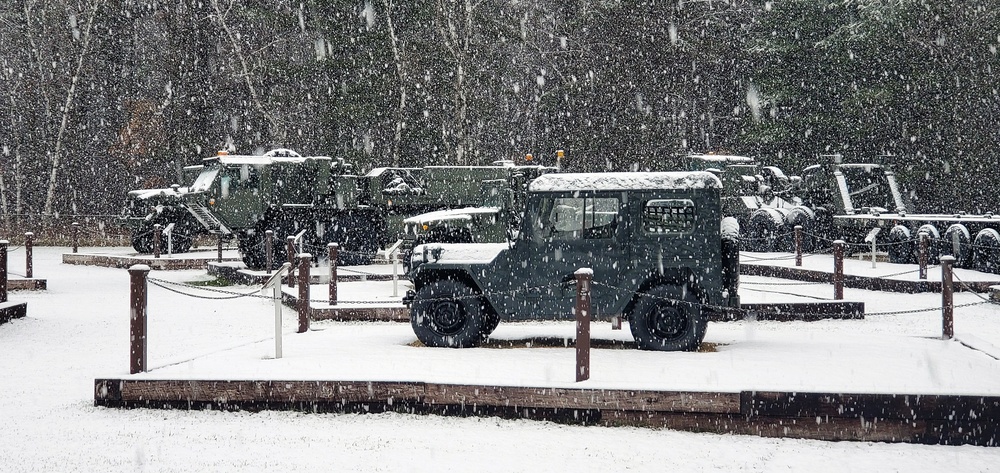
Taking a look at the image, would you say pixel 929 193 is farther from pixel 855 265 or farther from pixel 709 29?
pixel 855 265

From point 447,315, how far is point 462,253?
0.65 metres

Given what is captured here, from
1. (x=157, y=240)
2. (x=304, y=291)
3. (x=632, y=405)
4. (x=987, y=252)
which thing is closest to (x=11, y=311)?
(x=304, y=291)

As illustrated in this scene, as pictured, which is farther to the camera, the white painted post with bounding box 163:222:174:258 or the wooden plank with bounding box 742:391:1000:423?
the white painted post with bounding box 163:222:174:258

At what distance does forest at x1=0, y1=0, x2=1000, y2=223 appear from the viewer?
31844 mm

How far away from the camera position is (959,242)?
19.6 metres

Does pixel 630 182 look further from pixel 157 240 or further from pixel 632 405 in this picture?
pixel 157 240

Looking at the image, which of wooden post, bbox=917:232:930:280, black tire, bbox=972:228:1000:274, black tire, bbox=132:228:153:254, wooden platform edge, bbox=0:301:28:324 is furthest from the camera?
→ black tire, bbox=132:228:153:254

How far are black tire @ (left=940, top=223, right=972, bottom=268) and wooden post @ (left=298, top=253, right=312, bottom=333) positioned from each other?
13.5 metres

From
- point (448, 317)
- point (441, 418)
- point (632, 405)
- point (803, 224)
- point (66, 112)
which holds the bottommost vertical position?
point (441, 418)

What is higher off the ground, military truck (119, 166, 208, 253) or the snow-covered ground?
military truck (119, 166, 208, 253)

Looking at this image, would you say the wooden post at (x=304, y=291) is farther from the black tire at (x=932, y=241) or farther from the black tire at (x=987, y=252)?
the black tire at (x=932, y=241)

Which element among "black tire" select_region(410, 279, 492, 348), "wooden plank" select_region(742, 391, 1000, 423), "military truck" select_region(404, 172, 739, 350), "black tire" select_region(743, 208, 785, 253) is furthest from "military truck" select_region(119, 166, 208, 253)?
"wooden plank" select_region(742, 391, 1000, 423)

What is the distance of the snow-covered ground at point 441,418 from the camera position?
6.74 metres

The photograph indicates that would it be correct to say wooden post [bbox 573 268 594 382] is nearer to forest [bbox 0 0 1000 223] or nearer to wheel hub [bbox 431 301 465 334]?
wheel hub [bbox 431 301 465 334]
